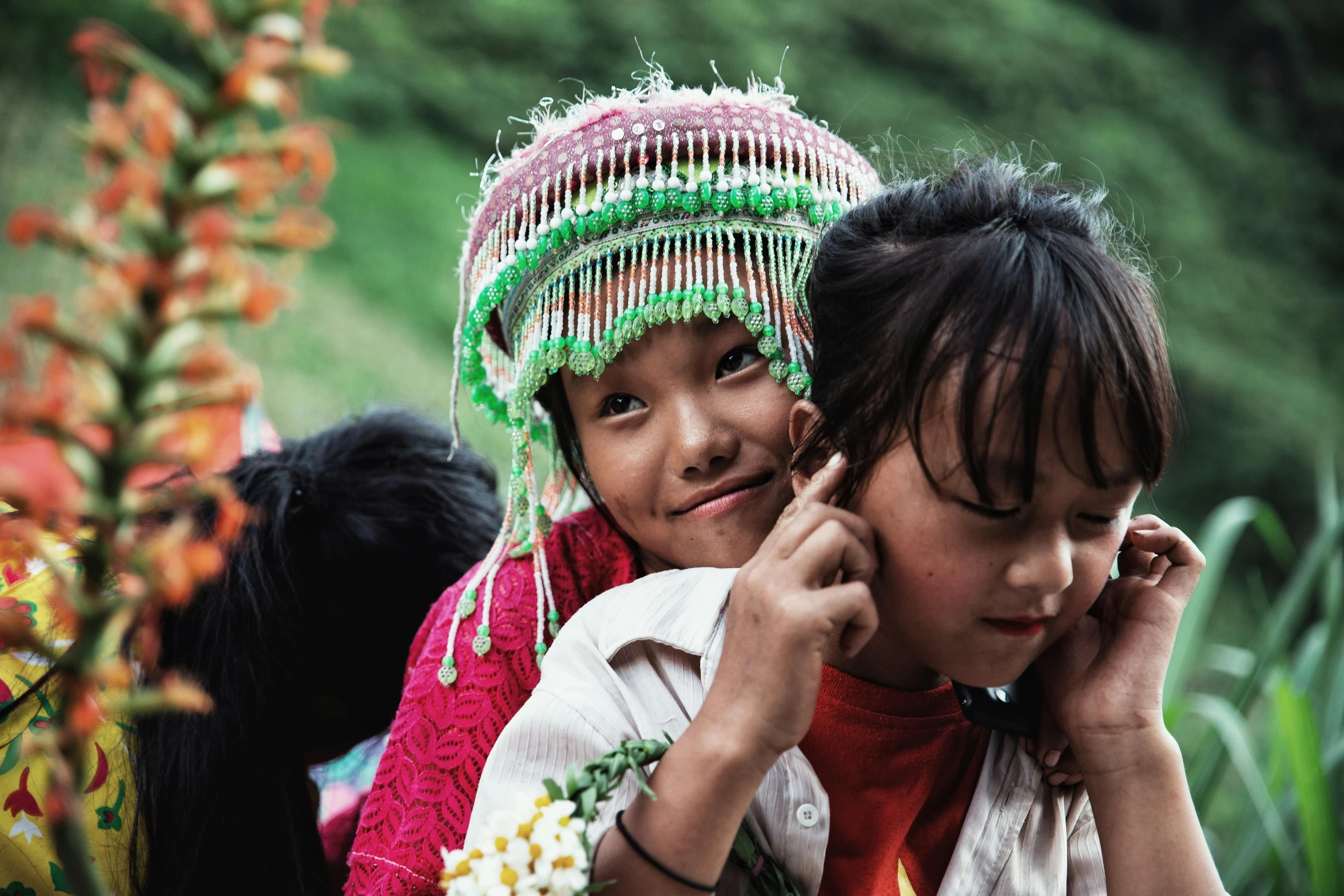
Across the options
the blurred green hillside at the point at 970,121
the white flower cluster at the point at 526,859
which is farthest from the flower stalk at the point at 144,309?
the blurred green hillside at the point at 970,121

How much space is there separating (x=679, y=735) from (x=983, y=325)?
62 cm

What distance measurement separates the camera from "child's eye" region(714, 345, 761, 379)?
173 centimetres

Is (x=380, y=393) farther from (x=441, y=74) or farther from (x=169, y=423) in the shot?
(x=441, y=74)

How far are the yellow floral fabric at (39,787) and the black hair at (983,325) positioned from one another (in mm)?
1185

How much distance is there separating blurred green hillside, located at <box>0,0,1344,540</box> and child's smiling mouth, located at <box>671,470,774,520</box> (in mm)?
3577

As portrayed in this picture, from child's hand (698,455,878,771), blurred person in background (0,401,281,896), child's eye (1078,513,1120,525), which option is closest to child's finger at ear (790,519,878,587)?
child's hand (698,455,878,771)

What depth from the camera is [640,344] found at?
1717 millimetres

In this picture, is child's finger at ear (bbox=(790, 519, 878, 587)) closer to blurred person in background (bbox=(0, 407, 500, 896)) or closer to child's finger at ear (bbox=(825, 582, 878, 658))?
child's finger at ear (bbox=(825, 582, 878, 658))

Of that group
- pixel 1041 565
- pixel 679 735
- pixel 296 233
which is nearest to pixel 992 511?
pixel 1041 565

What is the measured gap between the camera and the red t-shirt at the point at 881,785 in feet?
4.96

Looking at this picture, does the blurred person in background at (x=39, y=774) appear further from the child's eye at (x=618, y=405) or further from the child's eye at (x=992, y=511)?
the child's eye at (x=992, y=511)

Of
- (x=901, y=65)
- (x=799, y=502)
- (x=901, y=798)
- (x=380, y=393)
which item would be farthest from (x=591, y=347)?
(x=901, y=65)

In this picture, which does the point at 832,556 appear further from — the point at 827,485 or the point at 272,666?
the point at 272,666

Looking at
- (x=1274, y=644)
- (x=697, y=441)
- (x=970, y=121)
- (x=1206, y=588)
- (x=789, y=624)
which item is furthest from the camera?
(x=970, y=121)
